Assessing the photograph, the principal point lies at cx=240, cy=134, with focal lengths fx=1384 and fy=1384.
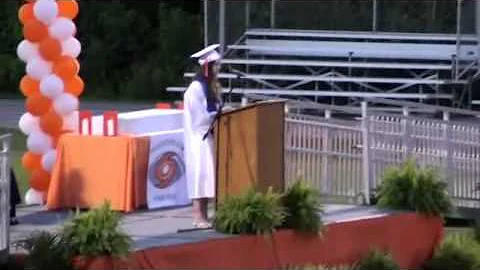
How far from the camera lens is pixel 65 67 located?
579 inches

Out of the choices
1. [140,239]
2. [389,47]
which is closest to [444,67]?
[389,47]

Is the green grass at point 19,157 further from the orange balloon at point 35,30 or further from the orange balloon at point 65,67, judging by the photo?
the orange balloon at point 35,30

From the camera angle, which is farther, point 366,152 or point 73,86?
point 73,86

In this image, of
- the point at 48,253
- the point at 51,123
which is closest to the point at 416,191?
the point at 51,123

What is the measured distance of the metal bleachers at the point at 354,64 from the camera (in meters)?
28.5

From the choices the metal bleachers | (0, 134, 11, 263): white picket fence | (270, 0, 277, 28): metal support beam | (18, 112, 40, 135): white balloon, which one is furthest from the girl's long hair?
(270, 0, 277, 28): metal support beam

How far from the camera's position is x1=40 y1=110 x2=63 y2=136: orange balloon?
1448cm

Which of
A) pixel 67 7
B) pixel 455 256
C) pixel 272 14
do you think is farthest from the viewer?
pixel 272 14

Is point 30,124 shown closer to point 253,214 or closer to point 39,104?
point 39,104

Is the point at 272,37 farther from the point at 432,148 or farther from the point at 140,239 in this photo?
the point at 140,239

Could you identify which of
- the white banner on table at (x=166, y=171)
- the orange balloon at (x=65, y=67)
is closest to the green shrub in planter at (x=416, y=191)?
the white banner on table at (x=166, y=171)

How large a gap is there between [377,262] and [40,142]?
13.6 feet

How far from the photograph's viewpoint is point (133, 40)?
4459 cm

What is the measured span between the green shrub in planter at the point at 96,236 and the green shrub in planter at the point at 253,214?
4.67ft
